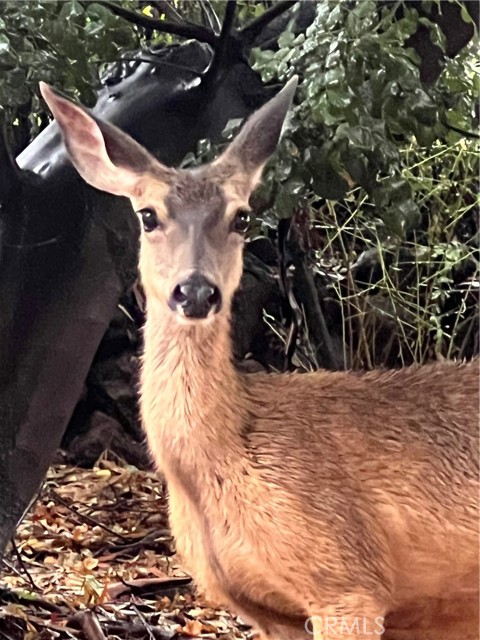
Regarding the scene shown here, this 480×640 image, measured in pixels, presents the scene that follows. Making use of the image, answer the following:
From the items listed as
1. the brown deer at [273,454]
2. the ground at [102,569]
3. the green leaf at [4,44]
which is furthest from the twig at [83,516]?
the green leaf at [4,44]

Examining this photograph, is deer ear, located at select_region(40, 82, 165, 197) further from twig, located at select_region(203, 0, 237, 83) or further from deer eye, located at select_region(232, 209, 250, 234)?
twig, located at select_region(203, 0, 237, 83)

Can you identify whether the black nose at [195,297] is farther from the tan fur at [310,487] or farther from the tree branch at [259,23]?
the tree branch at [259,23]

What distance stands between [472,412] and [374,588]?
232 mm

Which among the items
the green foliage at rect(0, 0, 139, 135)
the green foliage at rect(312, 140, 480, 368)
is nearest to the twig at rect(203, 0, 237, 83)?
the green foliage at rect(0, 0, 139, 135)

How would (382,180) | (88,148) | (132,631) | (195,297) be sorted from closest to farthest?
(195,297) → (88,148) → (382,180) → (132,631)

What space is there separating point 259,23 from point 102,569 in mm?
752

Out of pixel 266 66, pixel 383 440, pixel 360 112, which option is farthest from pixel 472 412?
pixel 266 66

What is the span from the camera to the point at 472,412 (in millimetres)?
1188

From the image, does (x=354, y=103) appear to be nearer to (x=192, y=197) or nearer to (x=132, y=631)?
(x=192, y=197)

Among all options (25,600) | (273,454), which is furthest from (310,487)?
(25,600)

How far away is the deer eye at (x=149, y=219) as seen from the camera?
3.73 ft

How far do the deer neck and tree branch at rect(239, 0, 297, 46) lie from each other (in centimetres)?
43

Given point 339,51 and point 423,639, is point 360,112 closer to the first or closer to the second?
point 339,51

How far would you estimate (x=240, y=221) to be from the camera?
1.14 m
